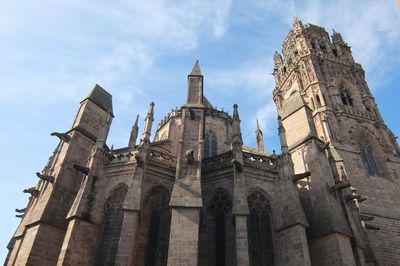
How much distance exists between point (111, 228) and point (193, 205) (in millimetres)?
3238

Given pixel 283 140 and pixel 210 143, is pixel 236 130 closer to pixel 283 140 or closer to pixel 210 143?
pixel 283 140

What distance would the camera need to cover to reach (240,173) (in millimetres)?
11156

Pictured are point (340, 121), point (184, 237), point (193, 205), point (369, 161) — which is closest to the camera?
point (184, 237)

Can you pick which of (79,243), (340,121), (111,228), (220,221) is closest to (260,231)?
(220,221)

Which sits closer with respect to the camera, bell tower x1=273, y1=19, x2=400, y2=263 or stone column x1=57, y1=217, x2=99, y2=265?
stone column x1=57, y1=217, x2=99, y2=265

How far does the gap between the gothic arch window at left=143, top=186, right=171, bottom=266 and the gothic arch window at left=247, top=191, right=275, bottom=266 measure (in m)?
2.81

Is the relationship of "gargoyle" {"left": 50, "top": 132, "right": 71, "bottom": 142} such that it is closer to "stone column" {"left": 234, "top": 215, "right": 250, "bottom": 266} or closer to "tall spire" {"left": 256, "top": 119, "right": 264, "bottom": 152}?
"stone column" {"left": 234, "top": 215, "right": 250, "bottom": 266}

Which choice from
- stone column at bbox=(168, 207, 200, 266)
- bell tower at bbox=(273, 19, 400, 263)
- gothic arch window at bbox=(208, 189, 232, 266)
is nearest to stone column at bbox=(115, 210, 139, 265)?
stone column at bbox=(168, 207, 200, 266)

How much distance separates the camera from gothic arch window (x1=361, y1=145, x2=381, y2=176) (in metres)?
20.5

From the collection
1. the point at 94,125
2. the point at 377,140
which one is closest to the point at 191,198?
the point at 94,125

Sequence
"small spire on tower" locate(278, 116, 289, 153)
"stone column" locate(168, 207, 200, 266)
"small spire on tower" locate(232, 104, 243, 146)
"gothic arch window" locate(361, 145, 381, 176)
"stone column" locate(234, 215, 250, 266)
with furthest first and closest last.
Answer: "gothic arch window" locate(361, 145, 381, 176), "small spire on tower" locate(278, 116, 289, 153), "small spire on tower" locate(232, 104, 243, 146), "stone column" locate(234, 215, 250, 266), "stone column" locate(168, 207, 200, 266)

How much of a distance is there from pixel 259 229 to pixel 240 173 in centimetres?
205

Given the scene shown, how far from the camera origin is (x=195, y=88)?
14164mm

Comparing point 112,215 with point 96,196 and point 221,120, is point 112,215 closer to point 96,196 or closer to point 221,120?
point 96,196
